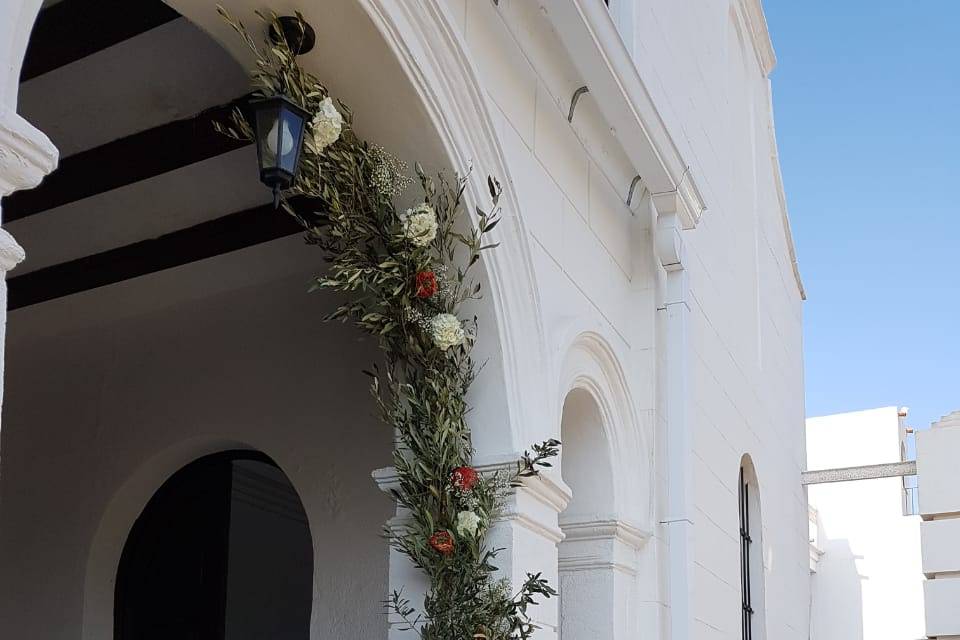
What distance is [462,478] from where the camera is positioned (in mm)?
3863

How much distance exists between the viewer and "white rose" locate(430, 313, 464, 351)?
385 centimetres

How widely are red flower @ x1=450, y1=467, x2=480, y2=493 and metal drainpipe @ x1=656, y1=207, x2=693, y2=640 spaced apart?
2338mm

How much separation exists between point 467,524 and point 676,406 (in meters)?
2.56

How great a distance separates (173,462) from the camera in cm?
664

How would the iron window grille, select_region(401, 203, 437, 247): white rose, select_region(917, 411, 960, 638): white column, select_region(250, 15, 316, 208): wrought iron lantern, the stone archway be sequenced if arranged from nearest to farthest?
select_region(250, 15, 316, 208): wrought iron lantern
the stone archway
select_region(401, 203, 437, 247): white rose
the iron window grille
select_region(917, 411, 960, 638): white column

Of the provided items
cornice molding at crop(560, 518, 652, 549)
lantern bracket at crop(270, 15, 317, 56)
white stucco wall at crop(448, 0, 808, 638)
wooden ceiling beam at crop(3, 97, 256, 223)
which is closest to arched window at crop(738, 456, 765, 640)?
white stucco wall at crop(448, 0, 808, 638)

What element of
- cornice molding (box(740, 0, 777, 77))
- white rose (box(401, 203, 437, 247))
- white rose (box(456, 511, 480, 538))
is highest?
cornice molding (box(740, 0, 777, 77))

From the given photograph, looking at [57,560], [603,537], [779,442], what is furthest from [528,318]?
[779,442]

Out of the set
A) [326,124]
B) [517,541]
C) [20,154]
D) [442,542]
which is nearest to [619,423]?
[517,541]

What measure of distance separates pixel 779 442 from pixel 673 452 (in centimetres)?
459

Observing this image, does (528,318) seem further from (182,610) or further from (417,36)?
(182,610)

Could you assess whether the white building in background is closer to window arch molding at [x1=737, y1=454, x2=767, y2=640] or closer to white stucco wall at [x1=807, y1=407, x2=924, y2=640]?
window arch molding at [x1=737, y1=454, x2=767, y2=640]

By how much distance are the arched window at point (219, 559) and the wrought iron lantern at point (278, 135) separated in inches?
135

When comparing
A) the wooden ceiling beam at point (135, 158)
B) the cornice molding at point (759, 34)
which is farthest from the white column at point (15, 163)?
the cornice molding at point (759, 34)
